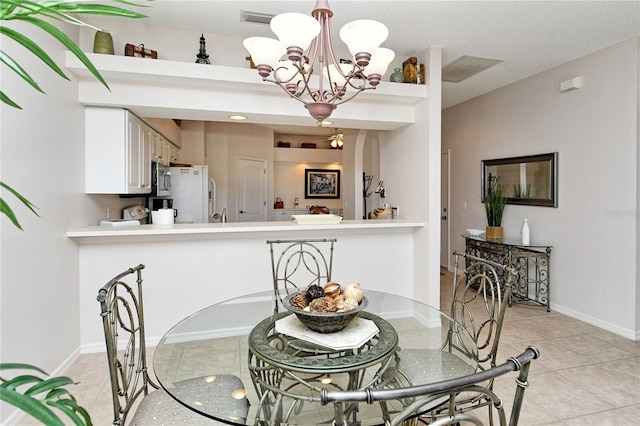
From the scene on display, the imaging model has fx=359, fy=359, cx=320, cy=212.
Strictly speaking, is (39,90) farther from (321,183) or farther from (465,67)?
(321,183)

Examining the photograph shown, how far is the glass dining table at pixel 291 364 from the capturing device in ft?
4.03

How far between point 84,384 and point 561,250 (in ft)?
14.5

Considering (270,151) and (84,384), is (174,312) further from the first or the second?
(270,151)

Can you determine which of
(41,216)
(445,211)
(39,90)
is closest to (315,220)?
(41,216)

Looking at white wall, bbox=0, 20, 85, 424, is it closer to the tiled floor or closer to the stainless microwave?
the tiled floor

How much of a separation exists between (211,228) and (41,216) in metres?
1.09

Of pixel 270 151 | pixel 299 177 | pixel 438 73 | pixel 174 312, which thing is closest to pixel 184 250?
pixel 174 312

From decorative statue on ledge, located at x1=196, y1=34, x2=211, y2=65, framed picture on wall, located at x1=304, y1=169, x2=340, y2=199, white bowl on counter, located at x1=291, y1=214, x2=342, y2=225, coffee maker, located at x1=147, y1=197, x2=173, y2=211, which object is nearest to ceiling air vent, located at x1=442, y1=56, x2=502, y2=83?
white bowl on counter, located at x1=291, y1=214, x2=342, y2=225

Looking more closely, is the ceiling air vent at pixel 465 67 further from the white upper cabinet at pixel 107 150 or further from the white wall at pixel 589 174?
the white upper cabinet at pixel 107 150

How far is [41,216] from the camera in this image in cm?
224

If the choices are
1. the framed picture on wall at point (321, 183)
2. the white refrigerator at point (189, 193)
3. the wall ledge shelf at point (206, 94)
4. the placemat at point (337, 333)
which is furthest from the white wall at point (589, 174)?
the framed picture on wall at point (321, 183)

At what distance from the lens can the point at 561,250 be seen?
3.80 m

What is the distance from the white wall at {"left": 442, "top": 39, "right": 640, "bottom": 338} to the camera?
318 centimetres

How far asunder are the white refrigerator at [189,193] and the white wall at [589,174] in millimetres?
3964
